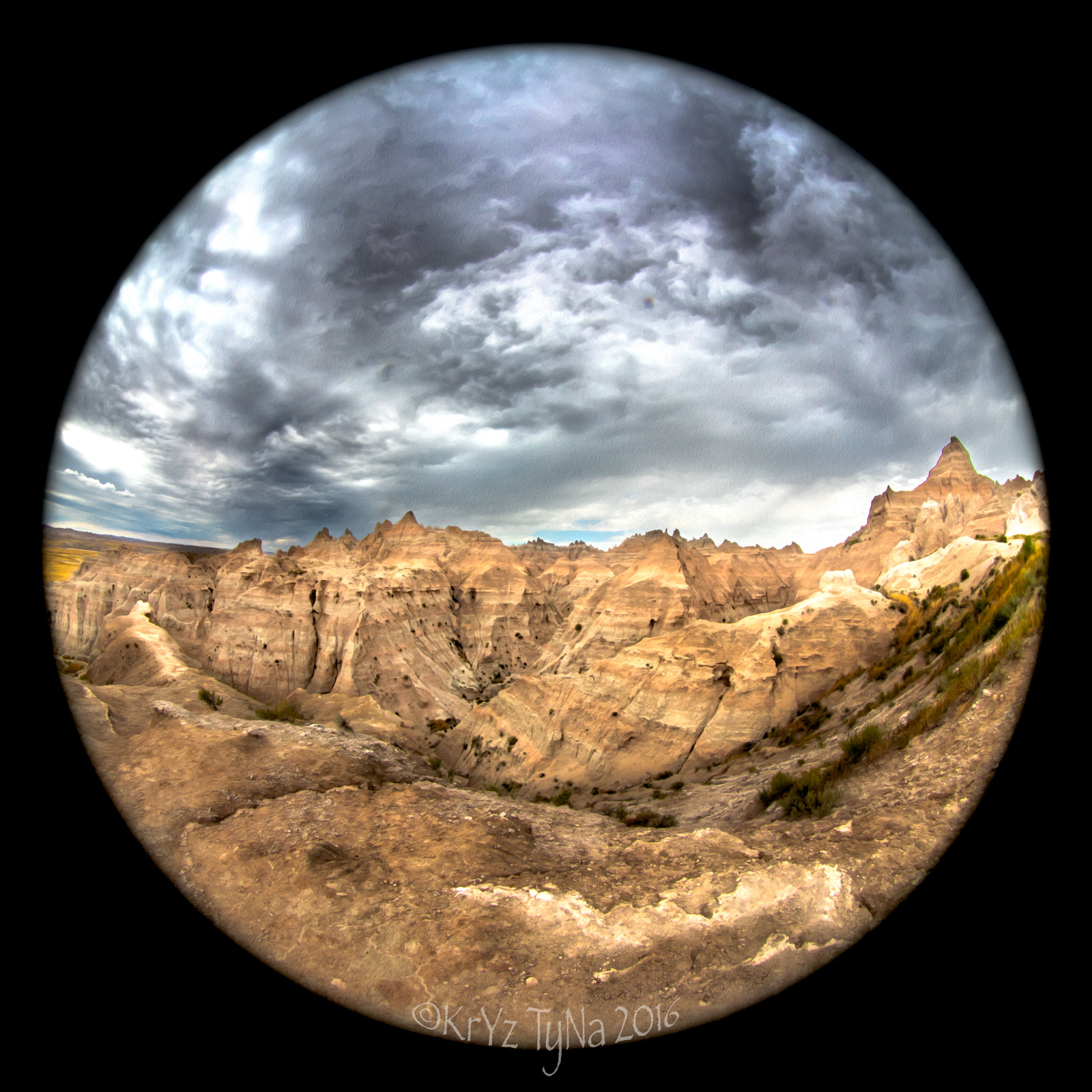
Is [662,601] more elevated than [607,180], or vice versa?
[607,180]

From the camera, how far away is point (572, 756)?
1126 cm

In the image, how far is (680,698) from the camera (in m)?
11.1

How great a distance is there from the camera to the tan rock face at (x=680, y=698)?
9328mm

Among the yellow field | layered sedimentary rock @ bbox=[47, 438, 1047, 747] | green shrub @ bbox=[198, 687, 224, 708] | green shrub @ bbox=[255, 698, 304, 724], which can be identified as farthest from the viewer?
green shrub @ bbox=[255, 698, 304, 724]

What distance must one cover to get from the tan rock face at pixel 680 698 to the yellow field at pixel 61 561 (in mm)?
9733

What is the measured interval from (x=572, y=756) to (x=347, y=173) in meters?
13.0

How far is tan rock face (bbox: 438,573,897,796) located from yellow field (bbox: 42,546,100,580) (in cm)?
973

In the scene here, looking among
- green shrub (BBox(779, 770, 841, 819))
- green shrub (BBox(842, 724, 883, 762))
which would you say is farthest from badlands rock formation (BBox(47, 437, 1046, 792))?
green shrub (BBox(779, 770, 841, 819))

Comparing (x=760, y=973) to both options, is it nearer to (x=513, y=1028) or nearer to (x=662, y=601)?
(x=513, y=1028)

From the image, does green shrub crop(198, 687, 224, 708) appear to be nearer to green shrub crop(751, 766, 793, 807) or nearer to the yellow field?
the yellow field

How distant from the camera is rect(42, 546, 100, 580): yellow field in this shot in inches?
181

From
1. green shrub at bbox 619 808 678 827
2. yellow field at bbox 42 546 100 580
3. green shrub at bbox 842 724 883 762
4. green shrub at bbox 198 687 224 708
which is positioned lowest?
green shrub at bbox 619 808 678 827

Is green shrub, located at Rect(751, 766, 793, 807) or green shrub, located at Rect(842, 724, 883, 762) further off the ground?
green shrub, located at Rect(842, 724, 883, 762)

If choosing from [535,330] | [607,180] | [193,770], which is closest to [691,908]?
[193,770]
